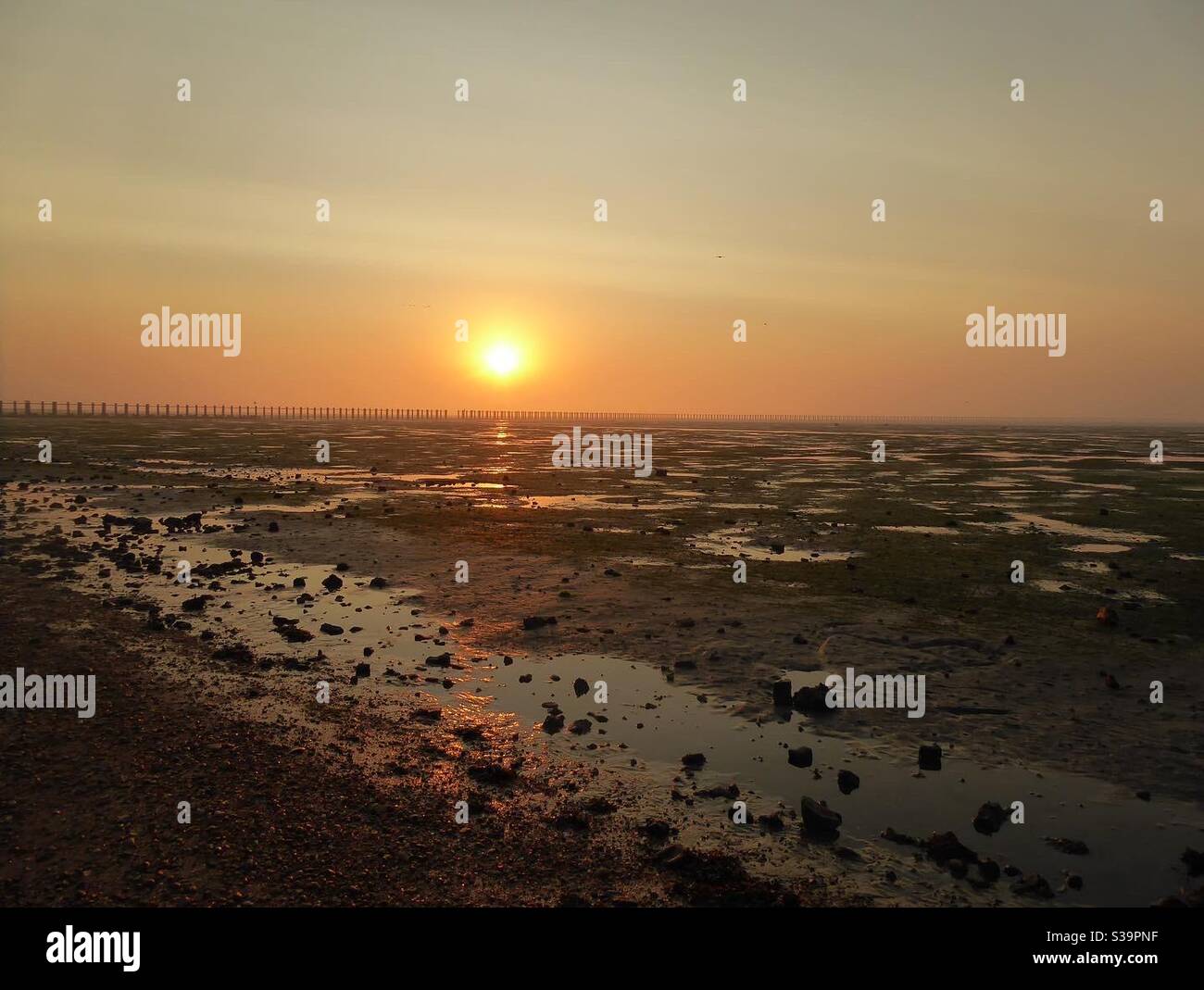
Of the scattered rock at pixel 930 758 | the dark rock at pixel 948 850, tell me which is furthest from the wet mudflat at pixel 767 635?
the scattered rock at pixel 930 758

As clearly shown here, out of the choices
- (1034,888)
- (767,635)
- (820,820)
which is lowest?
(1034,888)

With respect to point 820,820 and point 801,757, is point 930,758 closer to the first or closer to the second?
point 801,757

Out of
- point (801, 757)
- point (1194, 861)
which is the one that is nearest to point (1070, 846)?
point (1194, 861)

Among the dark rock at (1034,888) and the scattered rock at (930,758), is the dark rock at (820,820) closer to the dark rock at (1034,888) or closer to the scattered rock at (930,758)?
the dark rock at (1034,888)

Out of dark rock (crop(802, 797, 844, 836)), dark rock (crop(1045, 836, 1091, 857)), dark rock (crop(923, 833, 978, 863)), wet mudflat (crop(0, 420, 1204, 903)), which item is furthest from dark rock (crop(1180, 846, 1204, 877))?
dark rock (crop(802, 797, 844, 836))

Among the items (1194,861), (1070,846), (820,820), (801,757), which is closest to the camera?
(1194,861)

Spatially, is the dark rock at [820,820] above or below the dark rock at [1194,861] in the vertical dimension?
above

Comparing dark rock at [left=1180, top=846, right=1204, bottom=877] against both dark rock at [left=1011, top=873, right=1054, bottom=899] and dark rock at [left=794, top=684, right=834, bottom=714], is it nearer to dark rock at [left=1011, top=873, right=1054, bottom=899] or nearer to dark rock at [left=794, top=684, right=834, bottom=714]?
dark rock at [left=1011, top=873, right=1054, bottom=899]
